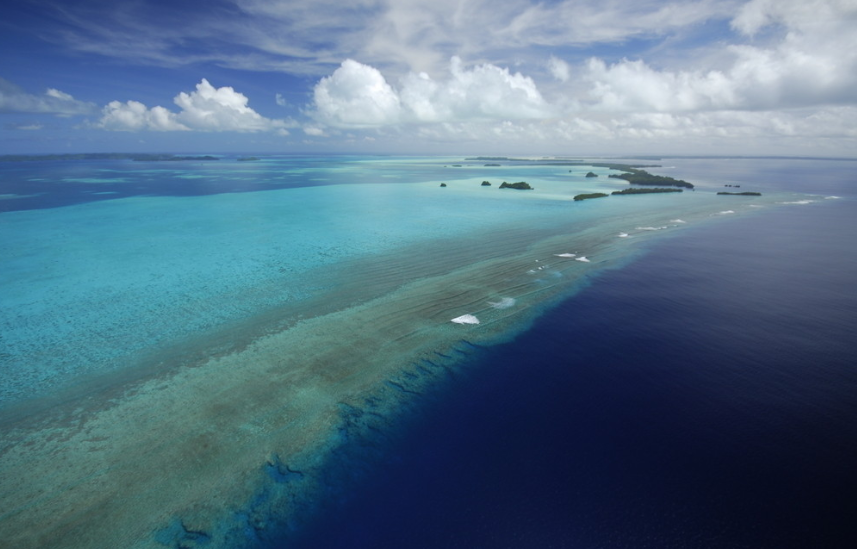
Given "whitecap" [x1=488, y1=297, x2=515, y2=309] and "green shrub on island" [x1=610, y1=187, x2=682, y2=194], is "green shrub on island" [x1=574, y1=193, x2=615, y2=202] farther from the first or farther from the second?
"whitecap" [x1=488, y1=297, x2=515, y2=309]

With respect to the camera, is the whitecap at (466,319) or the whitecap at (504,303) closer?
the whitecap at (466,319)

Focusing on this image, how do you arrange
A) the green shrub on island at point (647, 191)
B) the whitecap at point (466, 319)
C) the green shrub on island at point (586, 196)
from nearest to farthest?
the whitecap at point (466, 319) → the green shrub on island at point (586, 196) → the green shrub on island at point (647, 191)

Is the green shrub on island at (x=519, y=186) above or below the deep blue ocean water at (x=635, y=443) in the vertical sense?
above

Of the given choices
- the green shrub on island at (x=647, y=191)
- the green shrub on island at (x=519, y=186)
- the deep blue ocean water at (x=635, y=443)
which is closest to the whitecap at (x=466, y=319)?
the deep blue ocean water at (x=635, y=443)

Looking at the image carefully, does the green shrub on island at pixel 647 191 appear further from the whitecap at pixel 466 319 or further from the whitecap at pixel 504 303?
the whitecap at pixel 466 319

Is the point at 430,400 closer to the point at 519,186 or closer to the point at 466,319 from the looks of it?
the point at 466,319

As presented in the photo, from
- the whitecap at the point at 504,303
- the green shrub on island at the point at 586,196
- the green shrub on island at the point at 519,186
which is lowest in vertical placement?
the whitecap at the point at 504,303

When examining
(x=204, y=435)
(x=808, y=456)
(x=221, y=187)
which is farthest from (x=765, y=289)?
(x=221, y=187)

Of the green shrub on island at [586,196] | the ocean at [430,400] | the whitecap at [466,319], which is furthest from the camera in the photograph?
the green shrub on island at [586,196]
